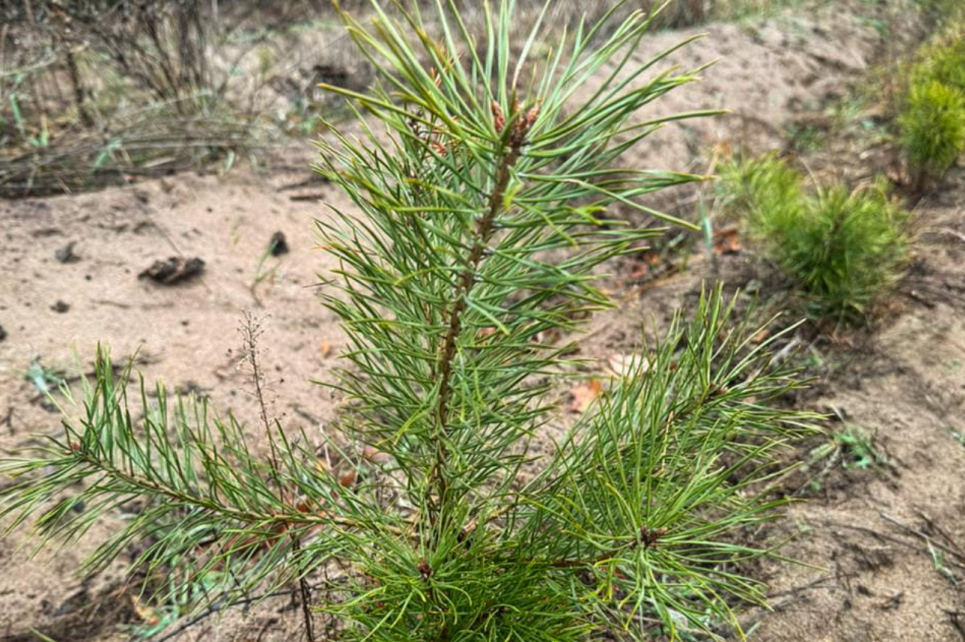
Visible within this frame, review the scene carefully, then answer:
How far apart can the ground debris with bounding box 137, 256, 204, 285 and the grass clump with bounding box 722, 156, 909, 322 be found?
2.03 m

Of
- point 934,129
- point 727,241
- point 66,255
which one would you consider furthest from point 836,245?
point 66,255

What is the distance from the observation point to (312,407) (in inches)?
89.2

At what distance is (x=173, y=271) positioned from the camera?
247cm

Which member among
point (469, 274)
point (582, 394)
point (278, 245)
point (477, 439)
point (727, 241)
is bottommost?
point (582, 394)

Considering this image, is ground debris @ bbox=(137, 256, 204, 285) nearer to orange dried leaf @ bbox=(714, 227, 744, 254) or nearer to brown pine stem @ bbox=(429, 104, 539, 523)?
brown pine stem @ bbox=(429, 104, 539, 523)

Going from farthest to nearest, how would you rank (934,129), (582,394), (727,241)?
(727,241) → (934,129) → (582,394)

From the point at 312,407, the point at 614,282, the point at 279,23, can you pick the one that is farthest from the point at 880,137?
the point at 279,23

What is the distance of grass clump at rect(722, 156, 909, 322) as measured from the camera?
2.46m

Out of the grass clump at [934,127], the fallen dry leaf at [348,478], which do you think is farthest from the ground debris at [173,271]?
the grass clump at [934,127]

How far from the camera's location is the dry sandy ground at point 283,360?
1712 mm

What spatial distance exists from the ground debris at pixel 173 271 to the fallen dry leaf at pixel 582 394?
4.48 ft

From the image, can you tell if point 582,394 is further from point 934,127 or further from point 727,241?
point 934,127

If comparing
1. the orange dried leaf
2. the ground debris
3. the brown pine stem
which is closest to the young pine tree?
the brown pine stem

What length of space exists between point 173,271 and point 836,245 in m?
2.25
